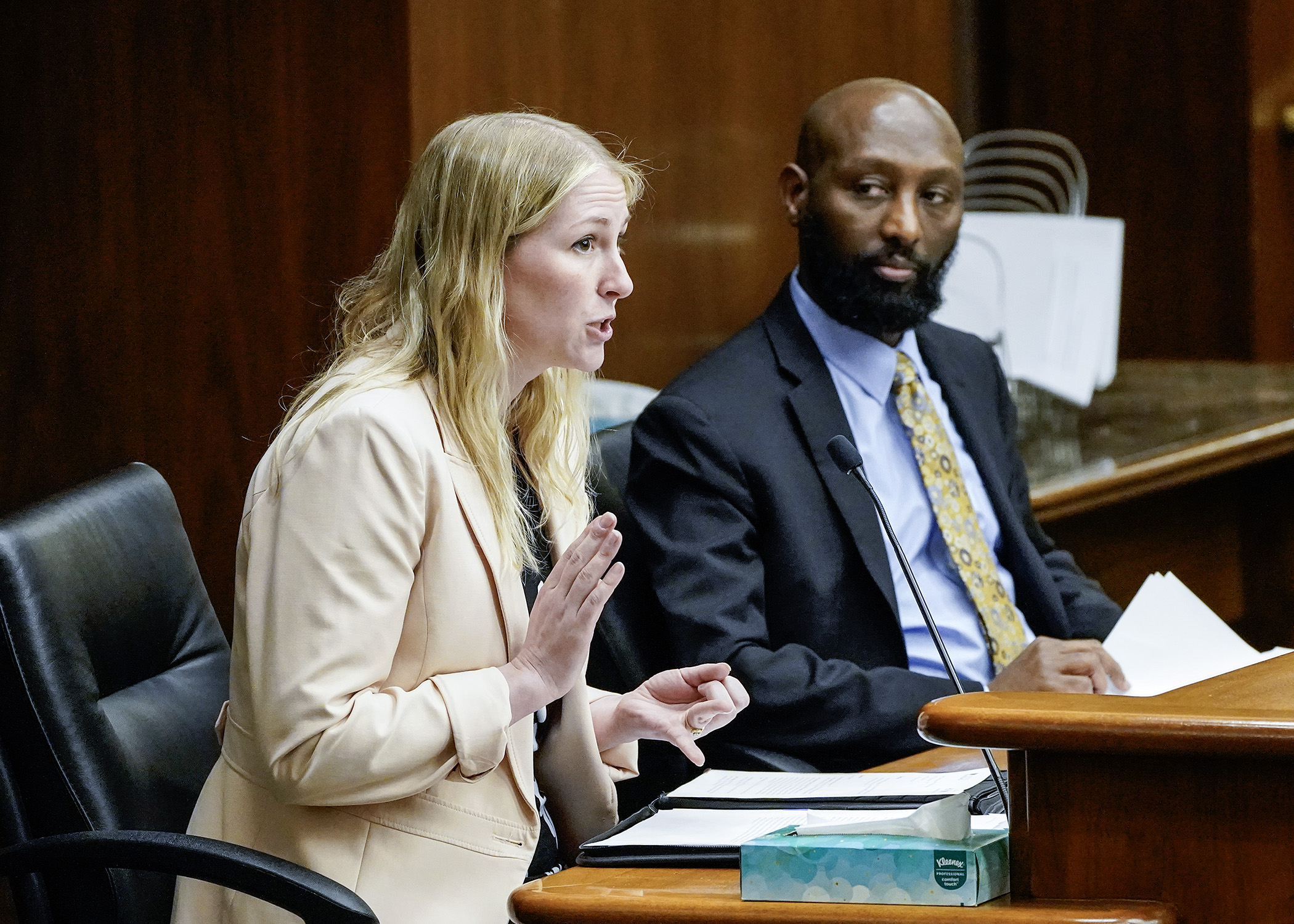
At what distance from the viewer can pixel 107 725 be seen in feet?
5.27

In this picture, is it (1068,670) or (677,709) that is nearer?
(677,709)

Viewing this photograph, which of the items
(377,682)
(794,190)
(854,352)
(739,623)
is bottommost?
(739,623)

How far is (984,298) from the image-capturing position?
4.14 metres

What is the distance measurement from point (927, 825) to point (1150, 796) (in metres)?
0.16

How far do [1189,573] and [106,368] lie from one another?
7.86ft

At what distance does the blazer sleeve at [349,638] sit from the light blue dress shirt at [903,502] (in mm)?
906

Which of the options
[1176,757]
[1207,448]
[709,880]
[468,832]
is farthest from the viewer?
[1207,448]

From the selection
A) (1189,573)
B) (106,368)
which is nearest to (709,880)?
(106,368)

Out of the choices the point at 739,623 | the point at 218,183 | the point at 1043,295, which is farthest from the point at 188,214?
the point at 1043,295

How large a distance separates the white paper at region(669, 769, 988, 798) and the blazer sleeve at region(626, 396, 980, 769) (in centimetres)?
39

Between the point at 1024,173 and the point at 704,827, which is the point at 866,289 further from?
the point at 1024,173

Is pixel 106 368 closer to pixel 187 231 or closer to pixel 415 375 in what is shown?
pixel 187 231

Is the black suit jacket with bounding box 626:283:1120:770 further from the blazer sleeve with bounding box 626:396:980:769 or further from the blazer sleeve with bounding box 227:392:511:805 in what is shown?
the blazer sleeve with bounding box 227:392:511:805

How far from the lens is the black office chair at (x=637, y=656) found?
2.03m
